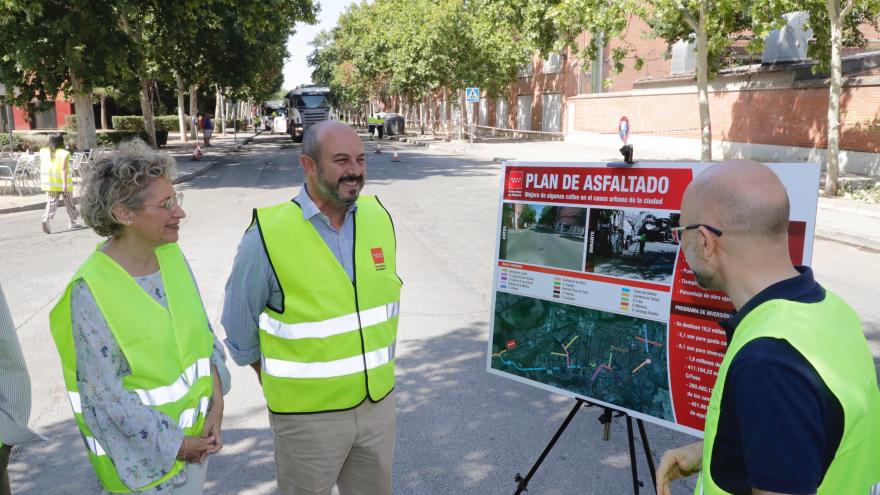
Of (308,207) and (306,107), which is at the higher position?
(306,107)

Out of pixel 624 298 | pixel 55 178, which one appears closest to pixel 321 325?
pixel 624 298

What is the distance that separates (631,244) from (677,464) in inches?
49.0

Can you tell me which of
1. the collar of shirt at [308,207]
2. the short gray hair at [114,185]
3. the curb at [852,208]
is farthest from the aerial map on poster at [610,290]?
the curb at [852,208]

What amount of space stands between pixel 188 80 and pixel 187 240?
77.6 ft

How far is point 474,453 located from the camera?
162 inches

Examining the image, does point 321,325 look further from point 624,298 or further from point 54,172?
point 54,172

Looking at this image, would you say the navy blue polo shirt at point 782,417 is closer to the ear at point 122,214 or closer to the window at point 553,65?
the ear at point 122,214

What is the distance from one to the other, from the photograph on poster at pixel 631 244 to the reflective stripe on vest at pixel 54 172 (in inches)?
440

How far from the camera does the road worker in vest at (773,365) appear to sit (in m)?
1.35

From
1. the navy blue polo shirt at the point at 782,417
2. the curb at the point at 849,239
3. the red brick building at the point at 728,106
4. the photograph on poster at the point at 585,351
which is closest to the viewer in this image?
the navy blue polo shirt at the point at 782,417

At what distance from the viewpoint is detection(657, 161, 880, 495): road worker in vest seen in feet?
4.44

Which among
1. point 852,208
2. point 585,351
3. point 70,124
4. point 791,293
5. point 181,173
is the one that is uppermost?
point 70,124

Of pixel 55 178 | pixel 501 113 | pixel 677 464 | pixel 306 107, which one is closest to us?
pixel 677 464

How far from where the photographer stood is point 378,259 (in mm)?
2742
